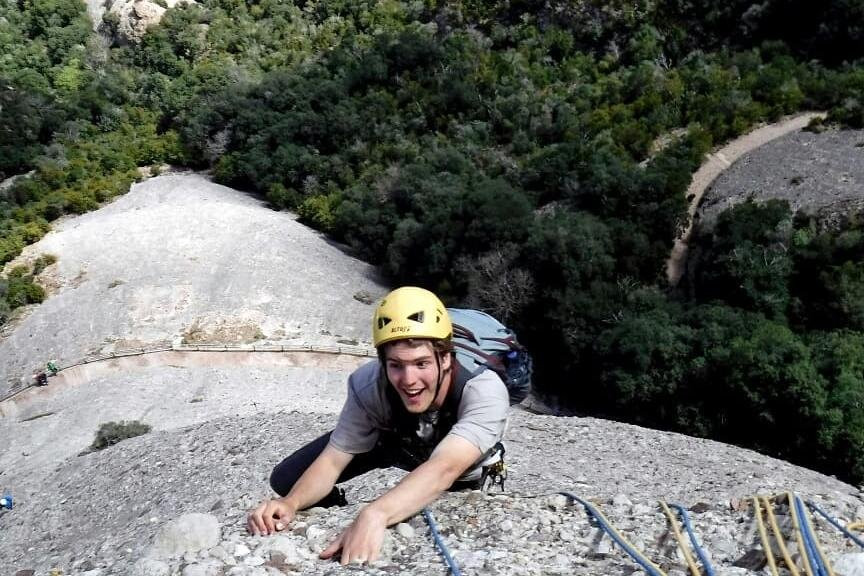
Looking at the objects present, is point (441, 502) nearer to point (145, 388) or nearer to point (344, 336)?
point (145, 388)

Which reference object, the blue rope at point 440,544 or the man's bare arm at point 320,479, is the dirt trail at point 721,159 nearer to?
the blue rope at point 440,544

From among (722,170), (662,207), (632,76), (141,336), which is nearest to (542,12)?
(632,76)

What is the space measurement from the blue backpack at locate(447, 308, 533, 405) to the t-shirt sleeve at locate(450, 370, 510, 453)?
0.68 feet

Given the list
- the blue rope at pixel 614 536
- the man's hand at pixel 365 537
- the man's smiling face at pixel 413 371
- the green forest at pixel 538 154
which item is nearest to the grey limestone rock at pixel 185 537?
the man's hand at pixel 365 537

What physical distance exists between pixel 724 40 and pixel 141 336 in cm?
3155

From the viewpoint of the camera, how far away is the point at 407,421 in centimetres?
426

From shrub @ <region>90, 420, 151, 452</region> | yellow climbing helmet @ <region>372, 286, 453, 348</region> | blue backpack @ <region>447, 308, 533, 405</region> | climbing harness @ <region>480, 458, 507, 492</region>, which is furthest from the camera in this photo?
shrub @ <region>90, 420, 151, 452</region>

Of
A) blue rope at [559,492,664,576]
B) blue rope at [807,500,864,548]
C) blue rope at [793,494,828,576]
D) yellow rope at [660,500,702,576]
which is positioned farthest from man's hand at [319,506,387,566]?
blue rope at [807,500,864,548]

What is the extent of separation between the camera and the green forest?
1969 centimetres

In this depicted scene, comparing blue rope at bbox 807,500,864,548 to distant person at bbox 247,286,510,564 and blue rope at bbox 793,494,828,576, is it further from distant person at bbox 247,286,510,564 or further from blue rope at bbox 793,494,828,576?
distant person at bbox 247,286,510,564

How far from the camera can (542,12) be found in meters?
42.5

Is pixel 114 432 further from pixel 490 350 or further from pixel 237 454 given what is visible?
pixel 490 350

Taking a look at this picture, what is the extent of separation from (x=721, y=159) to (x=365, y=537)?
29.1 metres

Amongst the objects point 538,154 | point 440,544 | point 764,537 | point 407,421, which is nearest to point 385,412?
point 407,421
